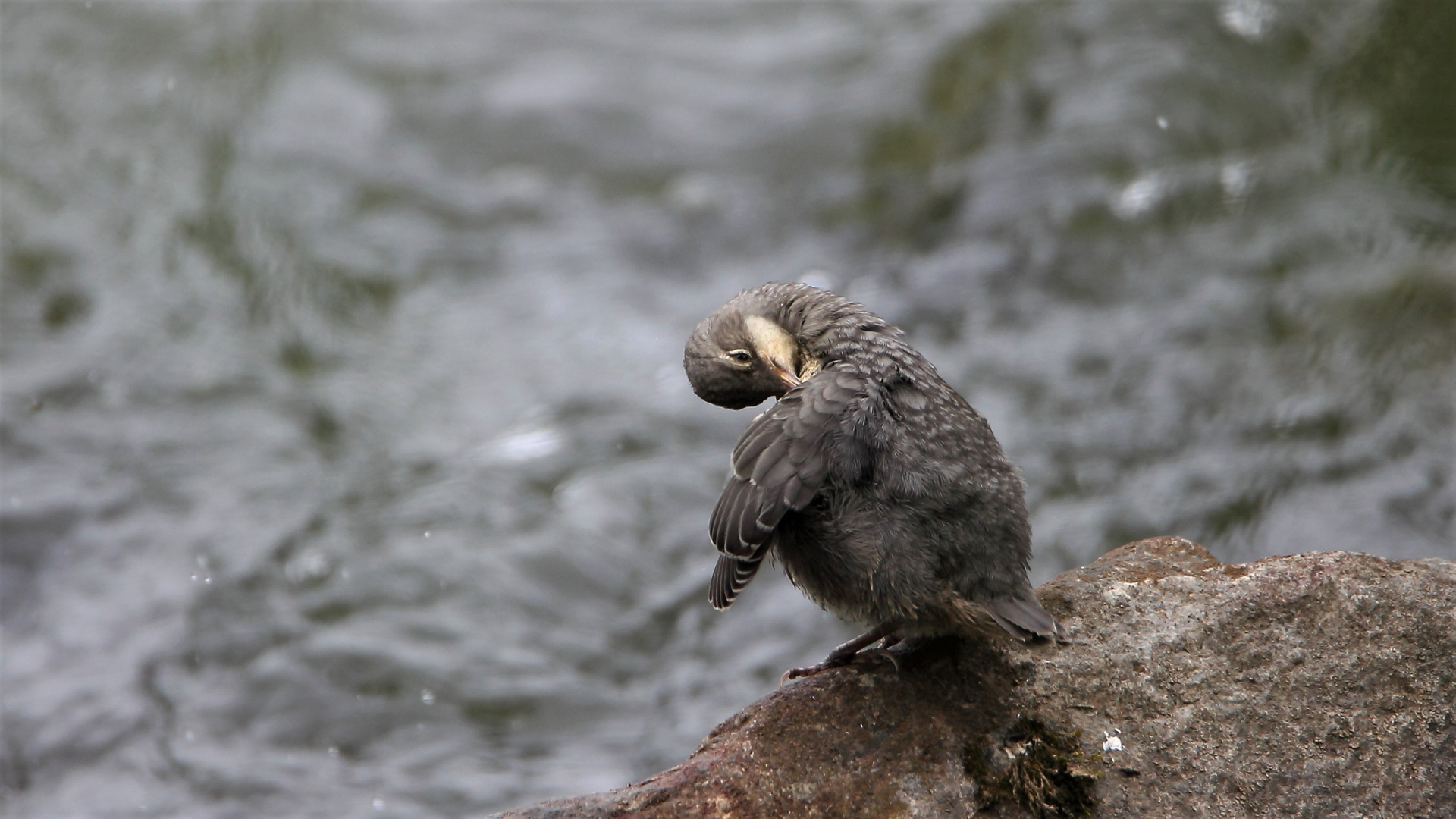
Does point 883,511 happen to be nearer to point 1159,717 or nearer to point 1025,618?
point 1025,618

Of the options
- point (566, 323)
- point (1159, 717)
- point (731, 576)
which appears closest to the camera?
point (1159, 717)

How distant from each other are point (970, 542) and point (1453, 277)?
4299mm

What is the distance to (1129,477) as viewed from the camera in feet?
21.4

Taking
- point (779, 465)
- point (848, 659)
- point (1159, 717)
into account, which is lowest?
point (1159, 717)

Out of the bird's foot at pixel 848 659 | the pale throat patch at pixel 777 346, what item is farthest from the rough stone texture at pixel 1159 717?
the pale throat patch at pixel 777 346

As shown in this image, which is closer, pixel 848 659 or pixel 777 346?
pixel 848 659

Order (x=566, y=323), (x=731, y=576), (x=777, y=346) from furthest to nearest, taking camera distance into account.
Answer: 1. (x=566, y=323)
2. (x=777, y=346)
3. (x=731, y=576)

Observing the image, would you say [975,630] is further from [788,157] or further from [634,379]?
[788,157]

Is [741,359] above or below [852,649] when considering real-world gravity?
above

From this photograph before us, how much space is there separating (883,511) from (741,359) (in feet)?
3.22

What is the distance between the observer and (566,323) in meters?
8.56

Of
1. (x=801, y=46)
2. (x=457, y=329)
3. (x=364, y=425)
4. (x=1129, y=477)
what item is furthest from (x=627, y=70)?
(x=1129, y=477)

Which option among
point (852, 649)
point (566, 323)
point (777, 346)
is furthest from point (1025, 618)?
point (566, 323)

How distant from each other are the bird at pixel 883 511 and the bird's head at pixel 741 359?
371 millimetres
